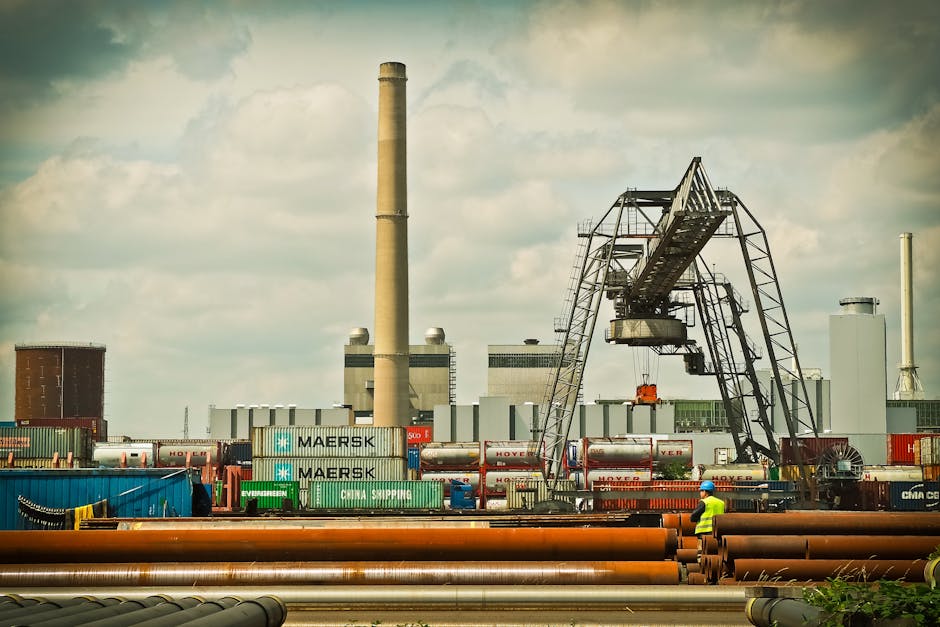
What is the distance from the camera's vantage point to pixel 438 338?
120062 millimetres

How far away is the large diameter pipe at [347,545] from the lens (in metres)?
16.5

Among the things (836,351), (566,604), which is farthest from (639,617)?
(836,351)

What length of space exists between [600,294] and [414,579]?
3795cm

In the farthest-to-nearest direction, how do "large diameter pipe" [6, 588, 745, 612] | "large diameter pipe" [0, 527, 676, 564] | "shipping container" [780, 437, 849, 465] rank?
"shipping container" [780, 437, 849, 465] < "large diameter pipe" [0, 527, 676, 564] < "large diameter pipe" [6, 588, 745, 612]

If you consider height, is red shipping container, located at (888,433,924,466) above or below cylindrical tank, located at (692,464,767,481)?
above

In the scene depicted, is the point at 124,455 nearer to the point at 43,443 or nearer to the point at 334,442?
the point at 43,443

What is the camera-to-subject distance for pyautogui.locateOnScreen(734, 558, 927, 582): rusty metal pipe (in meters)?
15.6

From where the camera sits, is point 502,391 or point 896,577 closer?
point 896,577

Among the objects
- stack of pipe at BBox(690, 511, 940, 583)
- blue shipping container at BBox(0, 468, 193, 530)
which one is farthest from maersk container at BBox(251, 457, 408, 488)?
stack of pipe at BBox(690, 511, 940, 583)

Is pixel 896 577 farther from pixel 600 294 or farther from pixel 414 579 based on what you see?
pixel 600 294

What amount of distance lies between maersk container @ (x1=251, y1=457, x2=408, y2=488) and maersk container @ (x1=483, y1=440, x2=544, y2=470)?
11001mm

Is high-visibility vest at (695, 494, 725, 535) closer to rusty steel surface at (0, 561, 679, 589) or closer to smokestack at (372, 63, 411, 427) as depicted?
rusty steel surface at (0, 561, 679, 589)

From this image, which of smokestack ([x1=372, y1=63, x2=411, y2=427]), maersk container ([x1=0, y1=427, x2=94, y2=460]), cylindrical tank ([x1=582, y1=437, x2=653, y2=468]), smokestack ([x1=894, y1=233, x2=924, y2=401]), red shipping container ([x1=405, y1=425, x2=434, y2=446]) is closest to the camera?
maersk container ([x1=0, y1=427, x2=94, y2=460])

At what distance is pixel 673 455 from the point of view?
63750 mm
